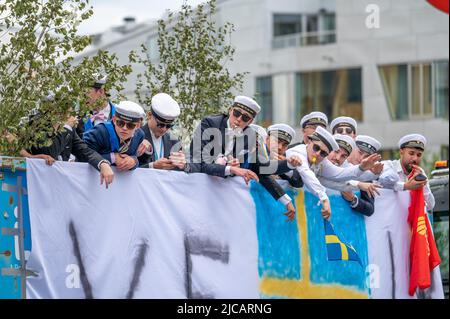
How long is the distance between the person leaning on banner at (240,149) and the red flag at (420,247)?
69.6 inches

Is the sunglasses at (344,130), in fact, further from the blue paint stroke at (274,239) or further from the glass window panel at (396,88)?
the glass window panel at (396,88)

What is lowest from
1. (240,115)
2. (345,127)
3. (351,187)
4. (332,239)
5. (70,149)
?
(332,239)

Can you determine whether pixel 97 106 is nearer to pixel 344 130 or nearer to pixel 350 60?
pixel 344 130

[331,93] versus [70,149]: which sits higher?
[331,93]

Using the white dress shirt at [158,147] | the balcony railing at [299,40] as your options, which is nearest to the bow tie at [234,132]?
the white dress shirt at [158,147]

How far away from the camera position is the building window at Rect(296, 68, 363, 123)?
48.6m

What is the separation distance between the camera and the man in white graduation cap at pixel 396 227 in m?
12.7

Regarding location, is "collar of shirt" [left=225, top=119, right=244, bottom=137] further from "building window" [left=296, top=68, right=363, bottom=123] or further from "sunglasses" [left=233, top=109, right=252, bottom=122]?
"building window" [left=296, top=68, right=363, bottom=123]

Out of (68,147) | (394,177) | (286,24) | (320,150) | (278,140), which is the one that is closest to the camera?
(68,147)

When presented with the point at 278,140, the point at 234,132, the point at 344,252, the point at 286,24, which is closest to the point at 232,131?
the point at 234,132

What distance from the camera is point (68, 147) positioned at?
35.0 feet

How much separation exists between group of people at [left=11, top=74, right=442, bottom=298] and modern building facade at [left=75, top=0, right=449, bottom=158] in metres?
29.7

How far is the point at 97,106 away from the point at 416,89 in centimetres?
3680

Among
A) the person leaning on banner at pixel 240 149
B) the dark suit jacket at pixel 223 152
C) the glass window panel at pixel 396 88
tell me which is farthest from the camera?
the glass window panel at pixel 396 88
